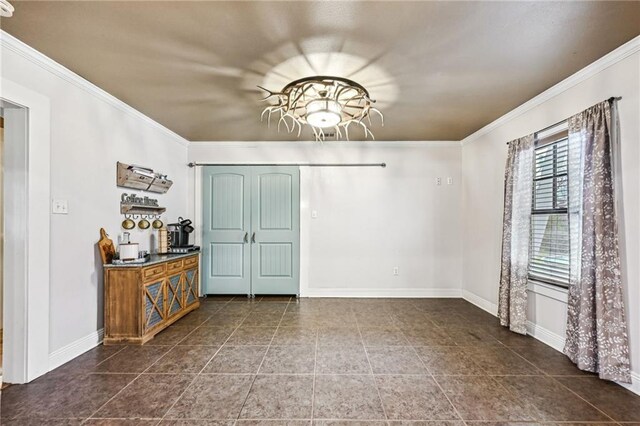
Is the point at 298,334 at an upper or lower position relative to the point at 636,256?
lower

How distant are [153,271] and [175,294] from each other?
0.56m

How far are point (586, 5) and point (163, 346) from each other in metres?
4.14

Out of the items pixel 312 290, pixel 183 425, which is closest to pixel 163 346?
pixel 183 425

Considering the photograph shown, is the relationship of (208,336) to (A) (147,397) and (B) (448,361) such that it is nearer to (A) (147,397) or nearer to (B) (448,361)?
(A) (147,397)

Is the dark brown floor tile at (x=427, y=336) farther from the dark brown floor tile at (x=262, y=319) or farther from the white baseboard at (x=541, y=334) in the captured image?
the dark brown floor tile at (x=262, y=319)

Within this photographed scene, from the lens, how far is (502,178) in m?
3.73

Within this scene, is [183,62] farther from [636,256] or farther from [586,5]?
[636,256]

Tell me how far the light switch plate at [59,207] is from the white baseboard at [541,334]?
4.59 metres

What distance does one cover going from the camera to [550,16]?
1832mm

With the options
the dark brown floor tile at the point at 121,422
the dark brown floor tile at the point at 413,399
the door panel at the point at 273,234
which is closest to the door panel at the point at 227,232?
the door panel at the point at 273,234

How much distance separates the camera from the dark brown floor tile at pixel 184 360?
2490mm

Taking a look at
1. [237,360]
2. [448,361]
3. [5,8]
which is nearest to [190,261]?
[237,360]

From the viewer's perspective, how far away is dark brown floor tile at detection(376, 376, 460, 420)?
1939 mm

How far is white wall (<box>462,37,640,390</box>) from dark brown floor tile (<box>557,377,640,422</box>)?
0.21 m
